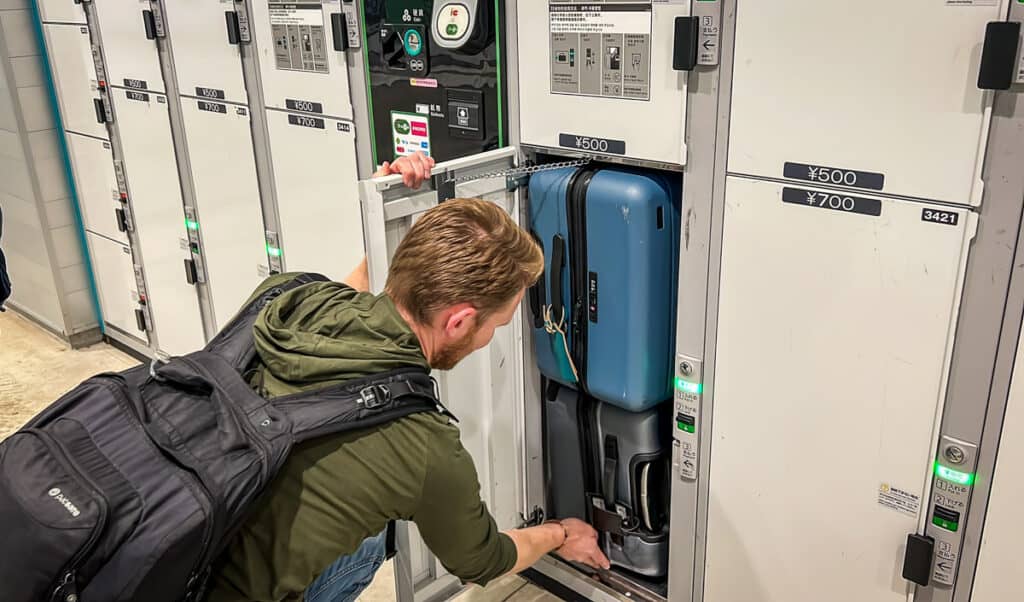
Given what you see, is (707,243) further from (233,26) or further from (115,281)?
(115,281)

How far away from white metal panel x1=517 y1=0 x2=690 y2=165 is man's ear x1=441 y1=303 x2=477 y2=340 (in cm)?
72

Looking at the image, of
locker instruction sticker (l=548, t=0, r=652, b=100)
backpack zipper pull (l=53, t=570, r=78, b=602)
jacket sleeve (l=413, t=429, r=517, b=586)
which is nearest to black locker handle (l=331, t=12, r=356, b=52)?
locker instruction sticker (l=548, t=0, r=652, b=100)

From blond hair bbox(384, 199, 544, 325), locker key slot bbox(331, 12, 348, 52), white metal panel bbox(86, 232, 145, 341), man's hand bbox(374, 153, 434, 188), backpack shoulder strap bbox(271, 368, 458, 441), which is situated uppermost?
locker key slot bbox(331, 12, 348, 52)

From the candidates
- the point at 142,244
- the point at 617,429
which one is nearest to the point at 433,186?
the point at 617,429

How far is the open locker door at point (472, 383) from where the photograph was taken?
187 cm

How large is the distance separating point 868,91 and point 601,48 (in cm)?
64

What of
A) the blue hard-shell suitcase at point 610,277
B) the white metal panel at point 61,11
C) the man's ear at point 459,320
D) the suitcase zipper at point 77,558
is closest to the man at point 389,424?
the man's ear at point 459,320

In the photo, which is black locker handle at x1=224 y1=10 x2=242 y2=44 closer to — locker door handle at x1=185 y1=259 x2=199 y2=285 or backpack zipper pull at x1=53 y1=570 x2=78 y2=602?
locker door handle at x1=185 y1=259 x2=199 y2=285

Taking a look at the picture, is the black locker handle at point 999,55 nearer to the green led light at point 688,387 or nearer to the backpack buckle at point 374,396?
the green led light at point 688,387

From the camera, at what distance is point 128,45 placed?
3.52m

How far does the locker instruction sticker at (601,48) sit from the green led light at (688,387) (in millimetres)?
707

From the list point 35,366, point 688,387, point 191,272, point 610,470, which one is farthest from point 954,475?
point 35,366

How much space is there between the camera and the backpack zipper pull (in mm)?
1157

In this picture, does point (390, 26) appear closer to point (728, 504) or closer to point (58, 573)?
point (728, 504)
